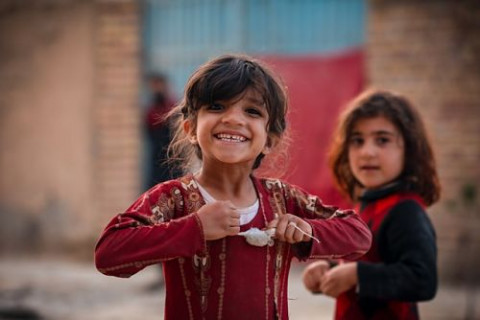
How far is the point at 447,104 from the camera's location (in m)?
7.08

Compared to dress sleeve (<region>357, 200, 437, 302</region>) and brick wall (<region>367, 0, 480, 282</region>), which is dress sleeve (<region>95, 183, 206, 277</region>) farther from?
brick wall (<region>367, 0, 480, 282</region>)

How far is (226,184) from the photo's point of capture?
2180mm

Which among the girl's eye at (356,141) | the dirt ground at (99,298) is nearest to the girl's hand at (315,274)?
the girl's eye at (356,141)

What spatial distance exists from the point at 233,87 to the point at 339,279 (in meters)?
0.94

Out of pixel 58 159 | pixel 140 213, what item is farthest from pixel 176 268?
pixel 58 159

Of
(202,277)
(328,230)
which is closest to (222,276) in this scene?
(202,277)

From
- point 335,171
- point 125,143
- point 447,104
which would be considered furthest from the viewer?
point 125,143

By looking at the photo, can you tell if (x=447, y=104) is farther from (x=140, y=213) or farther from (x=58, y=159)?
(x=140, y=213)

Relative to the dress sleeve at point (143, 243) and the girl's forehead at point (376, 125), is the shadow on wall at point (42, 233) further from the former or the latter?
the dress sleeve at point (143, 243)

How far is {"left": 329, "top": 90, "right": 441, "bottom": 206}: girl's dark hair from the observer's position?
2.88 m

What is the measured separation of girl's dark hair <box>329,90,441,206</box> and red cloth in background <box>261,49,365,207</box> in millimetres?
4481

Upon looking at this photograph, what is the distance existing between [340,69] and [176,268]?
569cm

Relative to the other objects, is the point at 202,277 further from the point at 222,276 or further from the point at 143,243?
the point at 143,243

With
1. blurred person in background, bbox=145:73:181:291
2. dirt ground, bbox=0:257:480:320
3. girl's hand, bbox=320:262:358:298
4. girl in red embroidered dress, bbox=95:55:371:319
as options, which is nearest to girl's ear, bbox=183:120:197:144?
girl in red embroidered dress, bbox=95:55:371:319
